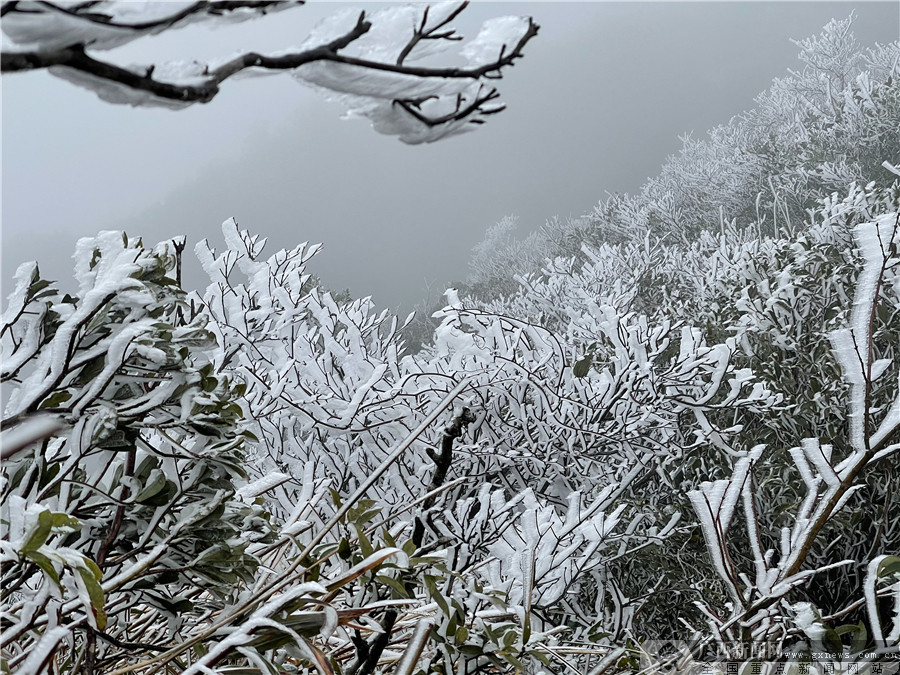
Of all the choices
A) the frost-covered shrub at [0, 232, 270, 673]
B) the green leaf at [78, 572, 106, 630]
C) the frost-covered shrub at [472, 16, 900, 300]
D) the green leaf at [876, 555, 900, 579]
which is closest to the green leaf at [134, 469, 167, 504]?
the frost-covered shrub at [0, 232, 270, 673]

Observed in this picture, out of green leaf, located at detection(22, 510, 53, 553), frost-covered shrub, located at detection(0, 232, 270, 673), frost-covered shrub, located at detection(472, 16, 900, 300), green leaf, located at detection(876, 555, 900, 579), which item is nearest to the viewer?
green leaf, located at detection(22, 510, 53, 553)

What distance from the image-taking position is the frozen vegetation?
80cm

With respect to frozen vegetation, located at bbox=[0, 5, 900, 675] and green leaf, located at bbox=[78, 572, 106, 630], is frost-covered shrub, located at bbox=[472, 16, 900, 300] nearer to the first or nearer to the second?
Result: frozen vegetation, located at bbox=[0, 5, 900, 675]

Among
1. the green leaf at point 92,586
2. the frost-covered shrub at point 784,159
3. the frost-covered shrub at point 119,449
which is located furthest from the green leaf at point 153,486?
the frost-covered shrub at point 784,159

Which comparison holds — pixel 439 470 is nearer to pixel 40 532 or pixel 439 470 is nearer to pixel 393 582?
pixel 393 582

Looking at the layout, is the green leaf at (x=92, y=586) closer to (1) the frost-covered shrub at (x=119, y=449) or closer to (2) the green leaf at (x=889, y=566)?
(1) the frost-covered shrub at (x=119, y=449)

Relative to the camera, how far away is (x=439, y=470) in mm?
1186

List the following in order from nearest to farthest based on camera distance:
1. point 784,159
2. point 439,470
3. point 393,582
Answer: point 393,582, point 439,470, point 784,159

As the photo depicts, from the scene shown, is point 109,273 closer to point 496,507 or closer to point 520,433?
point 496,507

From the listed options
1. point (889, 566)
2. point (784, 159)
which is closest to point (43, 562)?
point (889, 566)

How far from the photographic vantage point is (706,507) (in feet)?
2.77

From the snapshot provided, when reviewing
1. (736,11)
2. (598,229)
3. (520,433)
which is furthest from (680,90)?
(520,433)

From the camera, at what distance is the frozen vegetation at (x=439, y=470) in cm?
80

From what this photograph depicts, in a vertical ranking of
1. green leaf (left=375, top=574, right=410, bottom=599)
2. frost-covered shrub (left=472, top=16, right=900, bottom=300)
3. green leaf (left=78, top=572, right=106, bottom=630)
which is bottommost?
frost-covered shrub (left=472, top=16, right=900, bottom=300)
